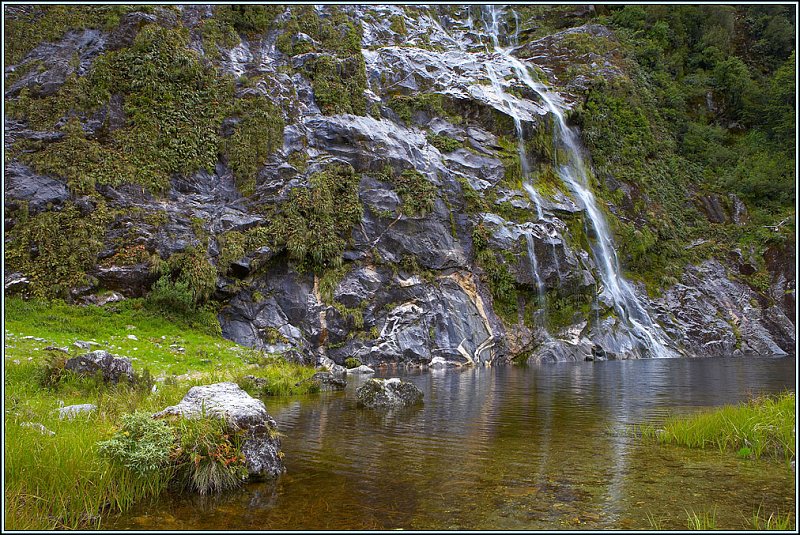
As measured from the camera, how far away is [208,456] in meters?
6.30

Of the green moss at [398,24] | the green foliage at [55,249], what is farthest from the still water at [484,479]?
the green moss at [398,24]

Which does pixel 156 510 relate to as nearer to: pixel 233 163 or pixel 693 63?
pixel 233 163

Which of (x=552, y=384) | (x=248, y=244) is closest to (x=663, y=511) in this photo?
(x=552, y=384)

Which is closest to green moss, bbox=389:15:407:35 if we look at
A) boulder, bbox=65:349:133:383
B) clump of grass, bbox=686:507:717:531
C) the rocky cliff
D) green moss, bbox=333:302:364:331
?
the rocky cliff

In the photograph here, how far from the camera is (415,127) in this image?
1524 inches

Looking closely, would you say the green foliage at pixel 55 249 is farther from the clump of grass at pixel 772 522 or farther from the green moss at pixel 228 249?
the clump of grass at pixel 772 522

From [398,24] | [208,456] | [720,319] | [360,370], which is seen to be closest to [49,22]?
[398,24]

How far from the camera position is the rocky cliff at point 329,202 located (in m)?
25.4

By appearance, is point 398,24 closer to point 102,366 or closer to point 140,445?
point 102,366

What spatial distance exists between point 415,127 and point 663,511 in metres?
36.2

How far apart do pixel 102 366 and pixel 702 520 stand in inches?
495

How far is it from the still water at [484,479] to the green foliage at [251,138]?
21577mm

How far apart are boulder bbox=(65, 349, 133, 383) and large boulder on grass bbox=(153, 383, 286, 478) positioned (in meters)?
5.71

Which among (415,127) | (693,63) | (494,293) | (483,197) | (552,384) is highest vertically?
(693,63)
